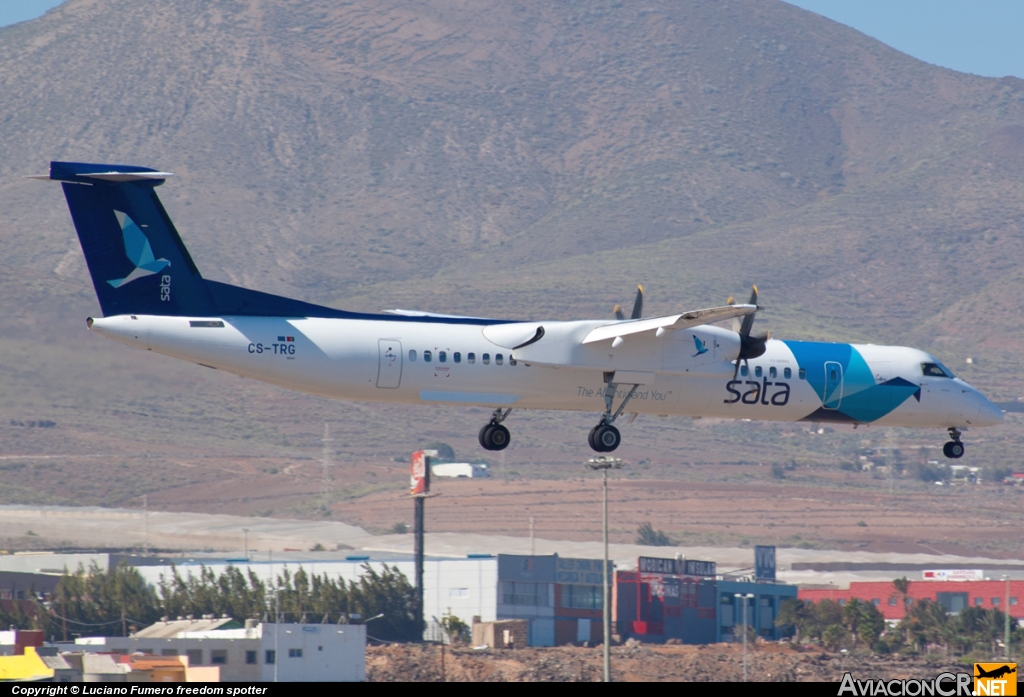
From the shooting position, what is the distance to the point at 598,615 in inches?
3730

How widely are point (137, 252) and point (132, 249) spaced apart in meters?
0.13

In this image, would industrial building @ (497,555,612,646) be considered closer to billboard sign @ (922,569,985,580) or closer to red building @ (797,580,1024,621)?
red building @ (797,580,1024,621)

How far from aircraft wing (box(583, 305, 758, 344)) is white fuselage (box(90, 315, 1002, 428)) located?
1.11ft

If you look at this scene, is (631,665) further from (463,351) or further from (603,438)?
(463,351)

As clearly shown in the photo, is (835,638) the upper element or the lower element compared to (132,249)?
lower

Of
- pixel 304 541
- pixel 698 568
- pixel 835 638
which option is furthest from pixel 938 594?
pixel 304 541

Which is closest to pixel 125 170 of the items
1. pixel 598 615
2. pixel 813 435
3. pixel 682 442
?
pixel 598 615

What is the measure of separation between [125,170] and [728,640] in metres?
66.9

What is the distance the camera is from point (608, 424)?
133 ft

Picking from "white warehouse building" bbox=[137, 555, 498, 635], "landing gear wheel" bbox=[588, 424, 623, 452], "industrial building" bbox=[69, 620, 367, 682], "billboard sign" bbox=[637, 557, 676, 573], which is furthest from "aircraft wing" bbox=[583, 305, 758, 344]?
"billboard sign" bbox=[637, 557, 676, 573]

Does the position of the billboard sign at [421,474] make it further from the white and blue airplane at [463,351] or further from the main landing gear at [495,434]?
the main landing gear at [495,434]

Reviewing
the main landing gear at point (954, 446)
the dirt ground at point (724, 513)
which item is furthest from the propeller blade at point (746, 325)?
the dirt ground at point (724, 513)

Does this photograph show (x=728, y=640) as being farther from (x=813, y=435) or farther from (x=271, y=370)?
(x=813, y=435)

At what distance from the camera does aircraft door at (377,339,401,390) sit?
3753cm
